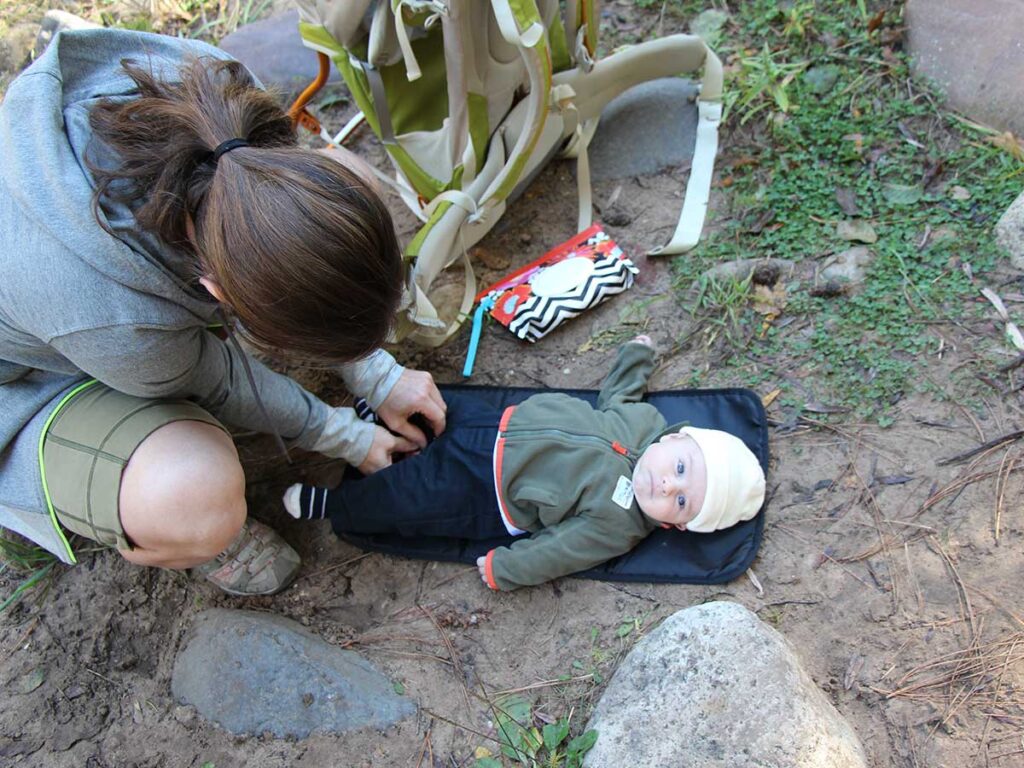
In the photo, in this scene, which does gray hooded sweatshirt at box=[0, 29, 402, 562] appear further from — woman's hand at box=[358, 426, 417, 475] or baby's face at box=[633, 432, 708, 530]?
baby's face at box=[633, 432, 708, 530]

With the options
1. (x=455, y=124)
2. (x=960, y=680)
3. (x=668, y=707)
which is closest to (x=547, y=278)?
(x=455, y=124)

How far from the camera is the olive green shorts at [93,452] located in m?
1.66

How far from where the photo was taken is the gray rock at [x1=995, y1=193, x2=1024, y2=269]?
218 cm

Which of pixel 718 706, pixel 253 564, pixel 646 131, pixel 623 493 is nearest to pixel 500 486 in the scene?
pixel 623 493

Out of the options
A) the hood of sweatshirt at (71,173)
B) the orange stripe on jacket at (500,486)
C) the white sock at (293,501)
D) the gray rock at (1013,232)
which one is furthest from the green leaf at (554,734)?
the gray rock at (1013,232)

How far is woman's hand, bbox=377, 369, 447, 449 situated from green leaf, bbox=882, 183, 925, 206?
1597 mm

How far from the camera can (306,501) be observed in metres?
2.23

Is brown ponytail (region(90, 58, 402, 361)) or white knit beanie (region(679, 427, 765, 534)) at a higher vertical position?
brown ponytail (region(90, 58, 402, 361))

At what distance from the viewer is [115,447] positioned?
1.67 metres

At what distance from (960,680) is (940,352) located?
2.93 ft

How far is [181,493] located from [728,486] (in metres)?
1.32

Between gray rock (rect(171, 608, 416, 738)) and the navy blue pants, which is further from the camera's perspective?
the navy blue pants

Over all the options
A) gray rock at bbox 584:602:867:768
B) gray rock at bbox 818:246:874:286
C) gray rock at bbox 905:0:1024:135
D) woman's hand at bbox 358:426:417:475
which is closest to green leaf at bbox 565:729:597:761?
gray rock at bbox 584:602:867:768

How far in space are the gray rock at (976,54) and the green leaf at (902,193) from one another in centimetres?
38
